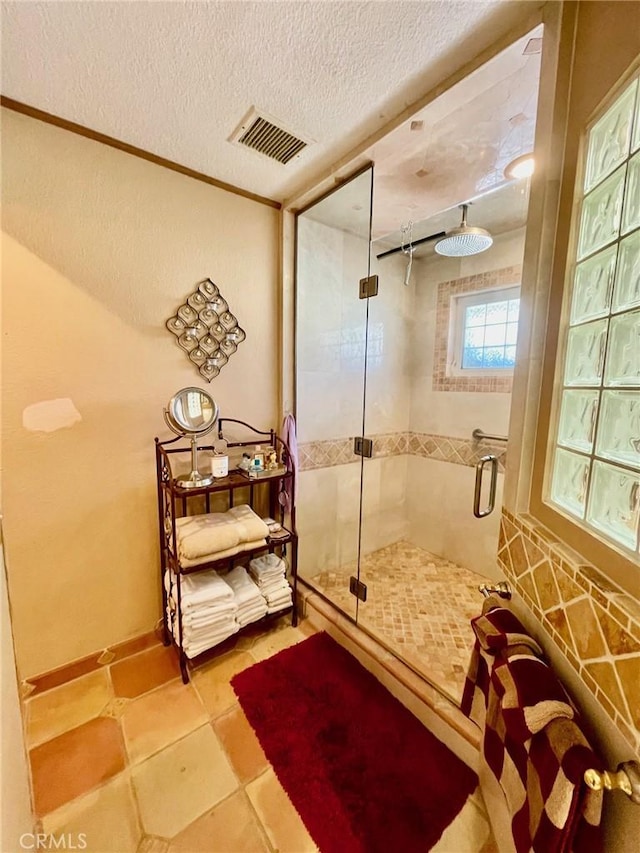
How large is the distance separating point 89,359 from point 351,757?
1.83 m

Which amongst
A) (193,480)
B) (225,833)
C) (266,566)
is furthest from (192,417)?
(225,833)

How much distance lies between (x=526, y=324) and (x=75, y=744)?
2.10 meters

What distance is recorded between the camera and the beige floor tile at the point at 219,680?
52.1 inches

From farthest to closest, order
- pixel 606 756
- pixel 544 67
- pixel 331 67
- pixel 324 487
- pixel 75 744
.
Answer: pixel 324 487 → pixel 75 744 → pixel 331 67 → pixel 544 67 → pixel 606 756

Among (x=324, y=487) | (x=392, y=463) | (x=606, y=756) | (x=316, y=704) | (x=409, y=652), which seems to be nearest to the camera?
(x=606, y=756)

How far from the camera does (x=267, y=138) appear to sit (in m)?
1.30

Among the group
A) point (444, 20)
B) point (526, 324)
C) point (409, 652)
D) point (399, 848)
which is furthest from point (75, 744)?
point (444, 20)

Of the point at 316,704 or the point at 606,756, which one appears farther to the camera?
the point at 316,704

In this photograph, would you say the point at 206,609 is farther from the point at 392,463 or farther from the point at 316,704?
the point at 392,463

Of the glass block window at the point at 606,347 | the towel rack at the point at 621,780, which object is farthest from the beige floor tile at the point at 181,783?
the glass block window at the point at 606,347

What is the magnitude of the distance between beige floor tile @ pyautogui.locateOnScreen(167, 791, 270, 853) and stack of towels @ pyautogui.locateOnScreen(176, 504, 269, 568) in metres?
0.75

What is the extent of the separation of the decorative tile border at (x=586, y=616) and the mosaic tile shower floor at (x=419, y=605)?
74 cm

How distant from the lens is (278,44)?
0.93m

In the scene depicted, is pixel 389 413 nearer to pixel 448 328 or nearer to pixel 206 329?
pixel 448 328
